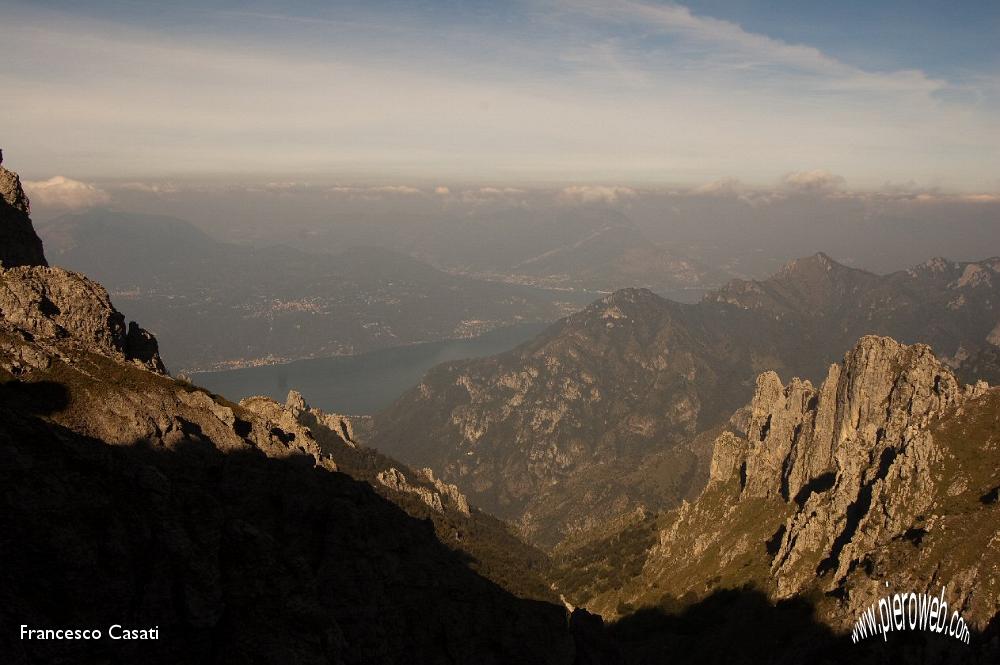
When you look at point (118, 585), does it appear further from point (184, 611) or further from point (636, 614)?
point (636, 614)

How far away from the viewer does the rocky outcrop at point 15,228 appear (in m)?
83.8

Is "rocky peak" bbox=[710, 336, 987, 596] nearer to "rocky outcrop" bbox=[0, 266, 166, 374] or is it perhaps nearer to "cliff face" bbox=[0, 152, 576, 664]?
"cliff face" bbox=[0, 152, 576, 664]

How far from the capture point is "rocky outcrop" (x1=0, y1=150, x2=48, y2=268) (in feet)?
275

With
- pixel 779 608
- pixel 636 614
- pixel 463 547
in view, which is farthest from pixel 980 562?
pixel 463 547

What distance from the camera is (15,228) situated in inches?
3391

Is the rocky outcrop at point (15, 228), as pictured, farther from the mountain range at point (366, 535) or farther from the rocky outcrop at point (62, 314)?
the rocky outcrop at point (62, 314)

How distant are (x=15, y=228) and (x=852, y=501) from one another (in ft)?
441

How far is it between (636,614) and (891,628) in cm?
7466

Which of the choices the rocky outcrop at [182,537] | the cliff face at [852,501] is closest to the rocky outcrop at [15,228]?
the rocky outcrop at [182,537]

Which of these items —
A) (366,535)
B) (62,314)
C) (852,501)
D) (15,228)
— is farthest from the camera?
(852,501)

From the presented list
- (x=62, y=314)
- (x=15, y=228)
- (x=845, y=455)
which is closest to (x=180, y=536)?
(x=62, y=314)

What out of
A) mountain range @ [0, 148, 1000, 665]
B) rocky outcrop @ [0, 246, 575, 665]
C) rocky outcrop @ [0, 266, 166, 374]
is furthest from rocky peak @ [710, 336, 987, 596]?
rocky outcrop @ [0, 266, 166, 374]

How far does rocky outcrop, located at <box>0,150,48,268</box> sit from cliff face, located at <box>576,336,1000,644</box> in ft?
391

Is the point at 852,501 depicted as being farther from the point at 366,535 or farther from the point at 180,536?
the point at 180,536
